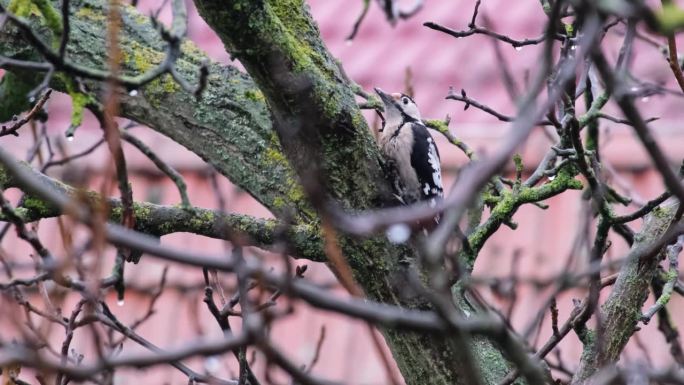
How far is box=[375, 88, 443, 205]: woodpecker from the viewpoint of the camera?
15.1ft

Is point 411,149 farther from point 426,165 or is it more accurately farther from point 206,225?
point 206,225

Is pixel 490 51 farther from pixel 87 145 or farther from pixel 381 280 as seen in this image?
pixel 381 280

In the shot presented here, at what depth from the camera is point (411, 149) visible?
15.6 feet

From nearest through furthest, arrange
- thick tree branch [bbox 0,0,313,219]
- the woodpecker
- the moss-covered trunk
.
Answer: the moss-covered trunk
thick tree branch [bbox 0,0,313,219]
the woodpecker

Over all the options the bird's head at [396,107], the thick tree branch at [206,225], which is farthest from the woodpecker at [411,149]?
the thick tree branch at [206,225]

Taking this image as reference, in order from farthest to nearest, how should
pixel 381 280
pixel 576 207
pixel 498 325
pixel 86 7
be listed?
pixel 576 207 < pixel 86 7 < pixel 381 280 < pixel 498 325

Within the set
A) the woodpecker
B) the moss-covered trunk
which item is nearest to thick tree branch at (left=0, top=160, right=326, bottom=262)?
the moss-covered trunk

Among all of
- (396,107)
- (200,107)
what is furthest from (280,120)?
(396,107)

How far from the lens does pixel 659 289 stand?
3.56 metres

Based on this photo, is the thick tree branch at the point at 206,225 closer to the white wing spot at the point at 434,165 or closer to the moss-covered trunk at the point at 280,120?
the moss-covered trunk at the point at 280,120

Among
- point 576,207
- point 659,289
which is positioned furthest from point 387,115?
point 659,289

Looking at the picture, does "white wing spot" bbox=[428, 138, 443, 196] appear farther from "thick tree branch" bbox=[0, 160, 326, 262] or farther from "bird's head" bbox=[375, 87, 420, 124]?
"thick tree branch" bbox=[0, 160, 326, 262]

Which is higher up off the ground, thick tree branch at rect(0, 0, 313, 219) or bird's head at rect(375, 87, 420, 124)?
bird's head at rect(375, 87, 420, 124)

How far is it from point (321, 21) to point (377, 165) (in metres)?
3.99
